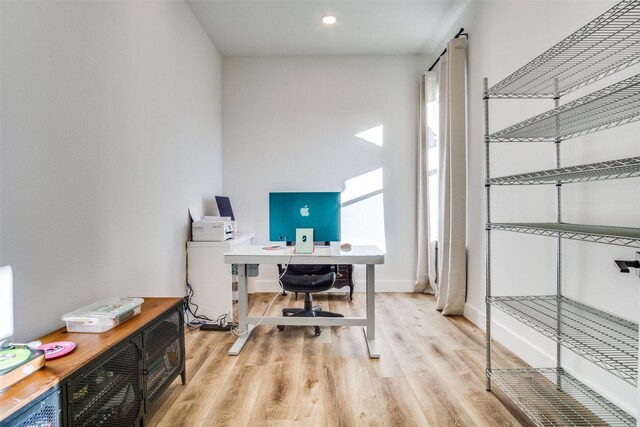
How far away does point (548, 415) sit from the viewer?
1.60m

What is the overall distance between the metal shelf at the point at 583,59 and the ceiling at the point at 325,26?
5.52 ft

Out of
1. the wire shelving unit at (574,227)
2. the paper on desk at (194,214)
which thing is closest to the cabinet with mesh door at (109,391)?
the paper on desk at (194,214)

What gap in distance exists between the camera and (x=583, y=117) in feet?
5.32

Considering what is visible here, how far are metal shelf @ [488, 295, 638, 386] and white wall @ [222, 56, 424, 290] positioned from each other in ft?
7.06

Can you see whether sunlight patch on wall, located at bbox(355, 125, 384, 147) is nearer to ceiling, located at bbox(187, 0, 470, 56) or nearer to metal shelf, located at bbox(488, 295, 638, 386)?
ceiling, located at bbox(187, 0, 470, 56)

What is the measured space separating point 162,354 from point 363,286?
2.71 m

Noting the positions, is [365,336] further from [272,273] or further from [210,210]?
[210,210]

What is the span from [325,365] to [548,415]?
124 centimetres

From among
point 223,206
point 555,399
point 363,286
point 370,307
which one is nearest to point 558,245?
point 555,399

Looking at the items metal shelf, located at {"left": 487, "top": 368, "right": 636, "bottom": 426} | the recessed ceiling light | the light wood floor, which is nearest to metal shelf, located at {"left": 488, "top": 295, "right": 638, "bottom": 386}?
metal shelf, located at {"left": 487, "top": 368, "right": 636, "bottom": 426}

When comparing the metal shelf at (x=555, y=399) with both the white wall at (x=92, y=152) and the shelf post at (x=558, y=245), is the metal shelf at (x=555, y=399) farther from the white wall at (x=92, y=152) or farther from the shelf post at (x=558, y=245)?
the white wall at (x=92, y=152)

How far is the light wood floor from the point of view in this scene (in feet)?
5.36

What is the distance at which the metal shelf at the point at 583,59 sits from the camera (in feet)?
4.69

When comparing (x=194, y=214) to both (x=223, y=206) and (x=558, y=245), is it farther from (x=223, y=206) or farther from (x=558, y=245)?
(x=558, y=245)
